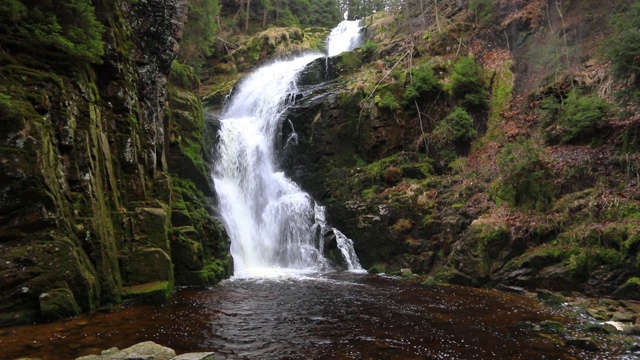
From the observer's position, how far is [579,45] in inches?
627

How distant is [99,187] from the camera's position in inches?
346

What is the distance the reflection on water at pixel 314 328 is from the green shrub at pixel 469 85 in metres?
9.82

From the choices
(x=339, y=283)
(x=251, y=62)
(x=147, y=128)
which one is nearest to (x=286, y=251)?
(x=339, y=283)

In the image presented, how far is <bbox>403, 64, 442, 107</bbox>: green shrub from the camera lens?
1816 centimetres

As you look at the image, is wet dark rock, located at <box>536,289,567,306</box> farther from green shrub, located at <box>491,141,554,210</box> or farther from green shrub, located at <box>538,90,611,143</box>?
green shrub, located at <box>538,90,611,143</box>

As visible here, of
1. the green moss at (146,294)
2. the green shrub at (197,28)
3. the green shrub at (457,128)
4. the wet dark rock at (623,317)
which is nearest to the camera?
the wet dark rock at (623,317)

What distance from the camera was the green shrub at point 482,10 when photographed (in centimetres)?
2028

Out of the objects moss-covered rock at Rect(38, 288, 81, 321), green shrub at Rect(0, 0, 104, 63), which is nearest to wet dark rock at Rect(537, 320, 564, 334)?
moss-covered rock at Rect(38, 288, 81, 321)

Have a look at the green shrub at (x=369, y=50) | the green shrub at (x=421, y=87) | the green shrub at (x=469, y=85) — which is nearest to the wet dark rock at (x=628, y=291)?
the green shrub at (x=469, y=85)

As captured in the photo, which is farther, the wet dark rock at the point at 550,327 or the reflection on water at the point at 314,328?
the wet dark rock at the point at 550,327

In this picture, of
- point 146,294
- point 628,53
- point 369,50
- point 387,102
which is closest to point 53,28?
point 146,294

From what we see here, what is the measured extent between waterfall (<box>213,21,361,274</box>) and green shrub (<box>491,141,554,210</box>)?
20.4ft

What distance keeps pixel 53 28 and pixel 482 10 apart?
19.7 meters

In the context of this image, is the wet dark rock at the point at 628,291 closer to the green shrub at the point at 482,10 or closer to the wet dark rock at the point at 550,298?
the wet dark rock at the point at 550,298
